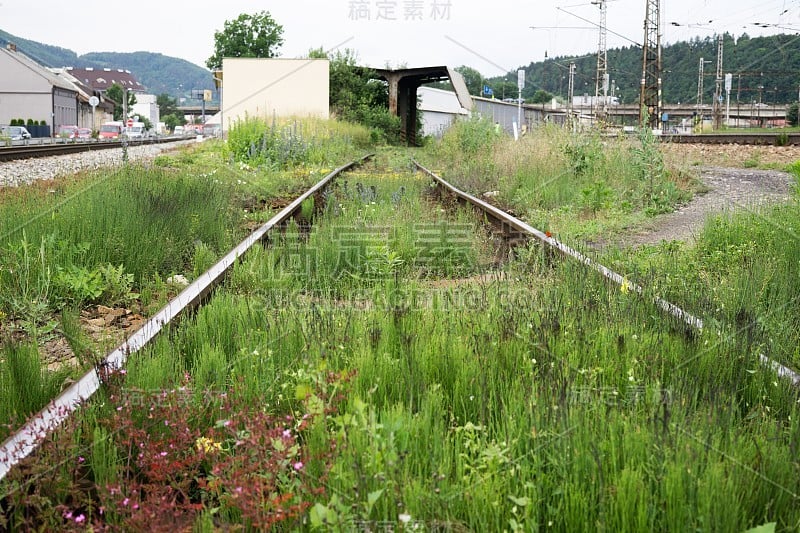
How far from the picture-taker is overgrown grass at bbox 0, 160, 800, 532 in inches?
74.3

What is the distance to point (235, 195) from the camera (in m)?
10.3

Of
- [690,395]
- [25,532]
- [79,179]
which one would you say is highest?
[79,179]

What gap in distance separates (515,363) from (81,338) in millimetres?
2042

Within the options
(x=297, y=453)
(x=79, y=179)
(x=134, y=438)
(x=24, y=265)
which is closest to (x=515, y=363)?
(x=297, y=453)

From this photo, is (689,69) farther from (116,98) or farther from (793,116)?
(116,98)

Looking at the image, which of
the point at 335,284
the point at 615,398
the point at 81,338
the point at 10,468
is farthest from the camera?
the point at 335,284

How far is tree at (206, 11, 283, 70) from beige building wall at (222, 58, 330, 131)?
248ft

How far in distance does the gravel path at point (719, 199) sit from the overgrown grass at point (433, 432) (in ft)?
12.3

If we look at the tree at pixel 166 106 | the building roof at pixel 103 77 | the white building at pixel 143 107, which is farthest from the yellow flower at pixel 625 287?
the building roof at pixel 103 77

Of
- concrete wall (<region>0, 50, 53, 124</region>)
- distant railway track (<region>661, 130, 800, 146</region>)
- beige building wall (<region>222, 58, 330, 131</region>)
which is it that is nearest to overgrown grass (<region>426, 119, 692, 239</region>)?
distant railway track (<region>661, 130, 800, 146</region>)

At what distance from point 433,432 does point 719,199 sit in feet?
28.5

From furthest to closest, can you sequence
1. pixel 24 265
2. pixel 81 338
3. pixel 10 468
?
pixel 24 265, pixel 81 338, pixel 10 468

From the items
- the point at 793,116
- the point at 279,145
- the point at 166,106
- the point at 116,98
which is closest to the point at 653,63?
the point at 793,116

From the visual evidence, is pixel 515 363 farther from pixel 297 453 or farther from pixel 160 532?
pixel 160 532
